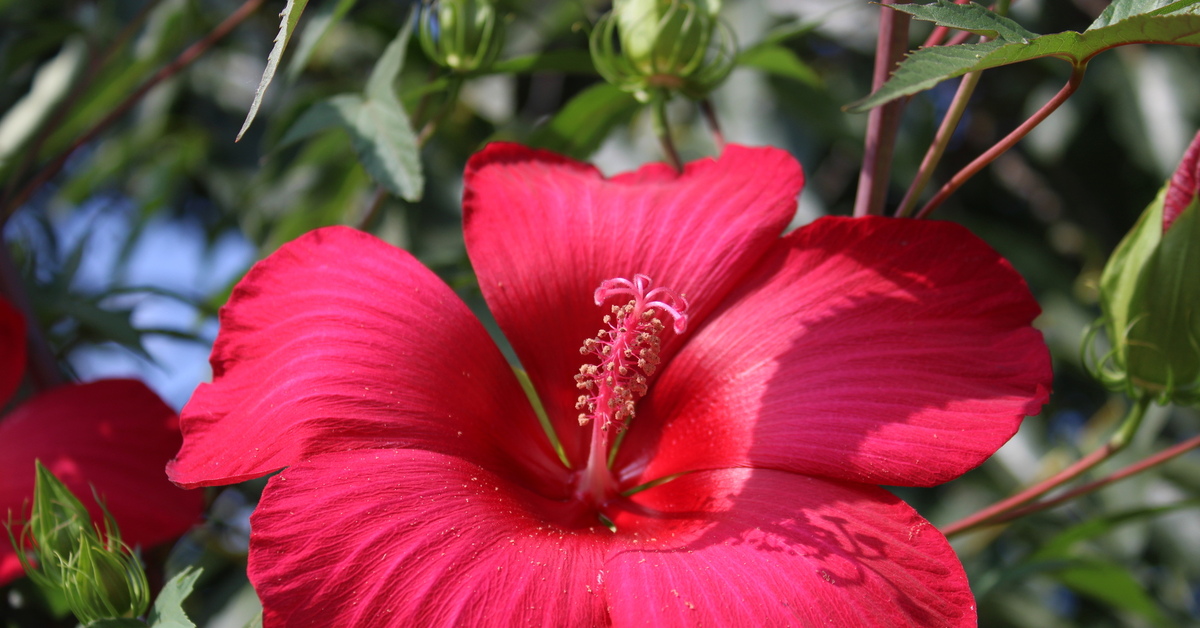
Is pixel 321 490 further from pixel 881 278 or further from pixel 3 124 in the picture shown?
pixel 3 124

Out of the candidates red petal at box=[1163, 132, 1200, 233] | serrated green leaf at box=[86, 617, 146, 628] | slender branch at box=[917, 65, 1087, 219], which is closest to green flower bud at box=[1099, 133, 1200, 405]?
red petal at box=[1163, 132, 1200, 233]

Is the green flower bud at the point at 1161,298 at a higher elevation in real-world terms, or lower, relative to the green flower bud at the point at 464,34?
lower

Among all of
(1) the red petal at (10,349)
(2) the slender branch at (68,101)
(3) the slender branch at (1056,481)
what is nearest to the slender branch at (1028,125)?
(3) the slender branch at (1056,481)

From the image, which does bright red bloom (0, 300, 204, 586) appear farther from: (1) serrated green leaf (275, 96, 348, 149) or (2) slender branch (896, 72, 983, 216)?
(2) slender branch (896, 72, 983, 216)

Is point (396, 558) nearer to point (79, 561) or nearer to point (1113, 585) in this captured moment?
point (79, 561)

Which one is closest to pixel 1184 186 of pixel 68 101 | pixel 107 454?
pixel 107 454

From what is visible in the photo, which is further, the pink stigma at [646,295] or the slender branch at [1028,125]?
the pink stigma at [646,295]

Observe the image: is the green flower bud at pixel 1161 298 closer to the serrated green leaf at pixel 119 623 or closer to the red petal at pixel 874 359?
the red petal at pixel 874 359
